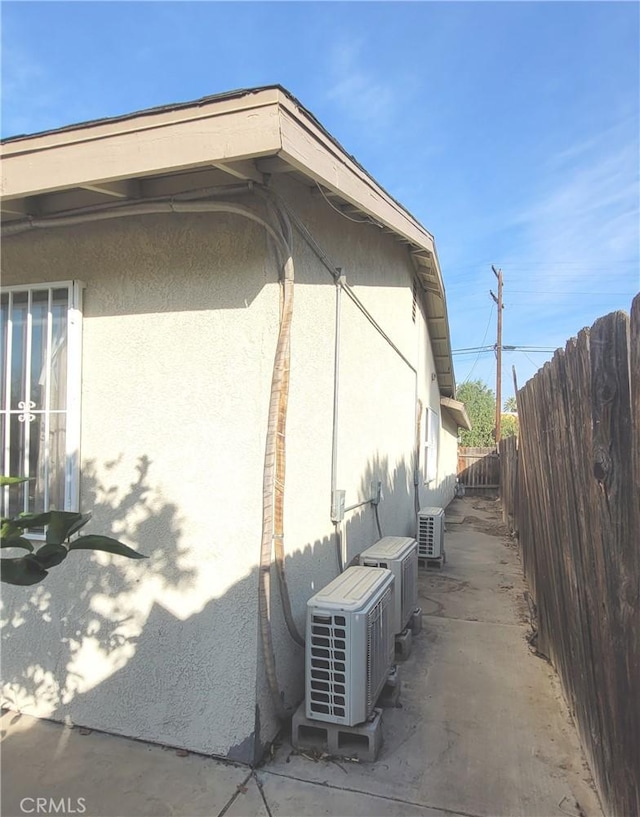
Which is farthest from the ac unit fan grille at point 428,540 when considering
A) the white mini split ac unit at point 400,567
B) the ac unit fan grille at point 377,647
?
Answer: the ac unit fan grille at point 377,647

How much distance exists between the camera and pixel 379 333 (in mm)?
5734

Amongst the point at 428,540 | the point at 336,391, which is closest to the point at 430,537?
the point at 428,540

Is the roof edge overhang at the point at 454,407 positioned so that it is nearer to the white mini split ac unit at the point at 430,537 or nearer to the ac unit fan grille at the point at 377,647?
the white mini split ac unit at the point at 430,537

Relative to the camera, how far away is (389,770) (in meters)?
2.90

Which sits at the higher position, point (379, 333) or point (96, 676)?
point (379, 333)

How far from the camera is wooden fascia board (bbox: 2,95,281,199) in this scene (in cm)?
230

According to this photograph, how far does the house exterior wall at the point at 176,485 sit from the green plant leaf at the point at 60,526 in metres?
1.71

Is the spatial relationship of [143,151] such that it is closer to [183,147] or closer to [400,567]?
[183,147]

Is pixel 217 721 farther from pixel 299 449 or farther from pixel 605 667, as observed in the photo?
pixel 605 667

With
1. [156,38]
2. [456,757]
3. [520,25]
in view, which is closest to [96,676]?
[456,757]

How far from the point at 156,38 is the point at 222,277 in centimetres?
284

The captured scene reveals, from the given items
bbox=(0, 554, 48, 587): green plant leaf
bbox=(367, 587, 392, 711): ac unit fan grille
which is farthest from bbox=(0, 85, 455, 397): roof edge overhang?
bbox=(367, 587, 392, 711): ac unit fan grille

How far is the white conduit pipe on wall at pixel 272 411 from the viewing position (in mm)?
2922

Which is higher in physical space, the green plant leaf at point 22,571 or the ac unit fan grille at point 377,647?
the green plant leaf at point 22,571
